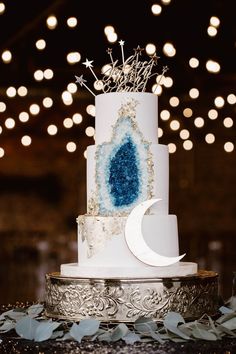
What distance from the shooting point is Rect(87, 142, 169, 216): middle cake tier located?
142 inches

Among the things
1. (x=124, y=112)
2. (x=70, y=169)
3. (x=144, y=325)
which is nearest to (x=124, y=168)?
(x=124, y=112)

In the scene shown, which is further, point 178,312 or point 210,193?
point 210,193

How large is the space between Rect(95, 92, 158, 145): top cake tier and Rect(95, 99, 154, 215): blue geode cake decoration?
0.02 metres

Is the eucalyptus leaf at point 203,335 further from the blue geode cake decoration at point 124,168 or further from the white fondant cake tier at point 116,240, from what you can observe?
the blue geode cake decoration at point 124,168

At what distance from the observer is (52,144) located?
43.7ft

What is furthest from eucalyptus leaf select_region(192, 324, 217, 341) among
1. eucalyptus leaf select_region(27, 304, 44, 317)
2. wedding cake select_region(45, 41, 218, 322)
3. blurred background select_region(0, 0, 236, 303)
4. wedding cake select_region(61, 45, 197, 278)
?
blurred background select_region(0, 0, 236, 303)

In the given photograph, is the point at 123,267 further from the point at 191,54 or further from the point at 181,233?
the point at 181,233

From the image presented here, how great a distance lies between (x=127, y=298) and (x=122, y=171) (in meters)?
0.57

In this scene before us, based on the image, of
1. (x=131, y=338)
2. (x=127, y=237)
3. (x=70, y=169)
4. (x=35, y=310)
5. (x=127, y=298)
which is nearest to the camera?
(x=131, y=338)

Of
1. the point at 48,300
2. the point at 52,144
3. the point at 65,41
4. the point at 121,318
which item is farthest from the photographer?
the point at 52,144

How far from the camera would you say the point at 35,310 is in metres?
3.80

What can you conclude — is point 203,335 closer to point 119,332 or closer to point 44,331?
point 119,332

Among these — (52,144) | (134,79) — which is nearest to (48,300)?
(134,79)

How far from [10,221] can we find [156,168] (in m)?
10.1
